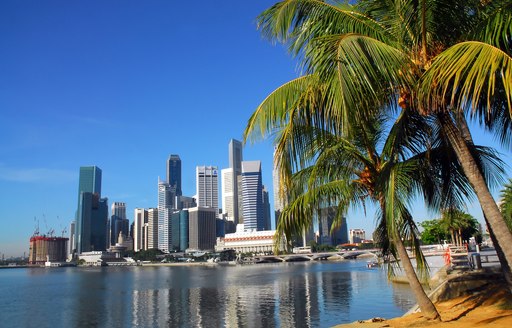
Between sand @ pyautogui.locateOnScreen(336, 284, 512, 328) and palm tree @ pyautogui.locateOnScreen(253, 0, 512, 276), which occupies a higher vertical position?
palm tree @ pyautogui.locateOnScreen(253, 0, 512, 276)

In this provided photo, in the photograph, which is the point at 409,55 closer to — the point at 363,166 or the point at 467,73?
the point at 467,73

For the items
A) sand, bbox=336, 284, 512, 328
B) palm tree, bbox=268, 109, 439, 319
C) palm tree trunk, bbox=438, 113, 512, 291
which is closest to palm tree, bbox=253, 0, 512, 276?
palm tree trunk, bbox=438, 113, 512, 291

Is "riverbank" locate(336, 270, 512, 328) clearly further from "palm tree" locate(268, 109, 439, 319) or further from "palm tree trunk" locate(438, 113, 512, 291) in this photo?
"palm tree trunk" locate(438, 113, 512, 291)

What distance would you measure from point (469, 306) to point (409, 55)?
9317 mm

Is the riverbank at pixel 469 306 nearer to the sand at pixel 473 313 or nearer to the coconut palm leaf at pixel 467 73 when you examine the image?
the sand at pixel 473 313

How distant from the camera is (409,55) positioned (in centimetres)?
838

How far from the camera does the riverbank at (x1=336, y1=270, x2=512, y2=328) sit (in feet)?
36.7

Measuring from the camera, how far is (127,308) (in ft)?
154

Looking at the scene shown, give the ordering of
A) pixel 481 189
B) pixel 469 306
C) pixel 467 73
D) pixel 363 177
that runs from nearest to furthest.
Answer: pixel 467 73, pixel 481 189, pixel 363 177, pixel 469 306

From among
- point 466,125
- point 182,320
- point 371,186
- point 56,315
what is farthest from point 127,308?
point 466,125

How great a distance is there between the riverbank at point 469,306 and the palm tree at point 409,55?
4.20 metres

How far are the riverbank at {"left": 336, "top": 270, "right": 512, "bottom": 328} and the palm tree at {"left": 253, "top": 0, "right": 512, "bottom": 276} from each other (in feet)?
13.8

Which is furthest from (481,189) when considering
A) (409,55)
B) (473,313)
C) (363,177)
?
(473,313)

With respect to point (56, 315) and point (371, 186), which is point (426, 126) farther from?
point (56, 315)
